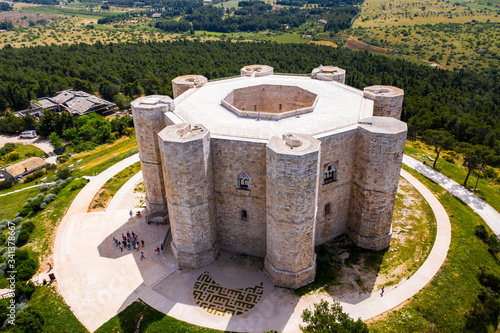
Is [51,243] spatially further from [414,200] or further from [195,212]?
[414,200]

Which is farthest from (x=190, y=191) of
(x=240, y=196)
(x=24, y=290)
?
(x=24, y=290)

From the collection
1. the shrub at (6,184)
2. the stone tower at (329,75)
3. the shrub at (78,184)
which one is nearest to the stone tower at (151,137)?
the shrub at (78,184)

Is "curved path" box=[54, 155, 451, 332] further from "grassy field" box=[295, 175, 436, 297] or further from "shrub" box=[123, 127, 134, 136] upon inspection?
"shrub" box=[123, 127, 134, 136]

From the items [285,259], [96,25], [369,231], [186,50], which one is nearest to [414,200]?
[369,231]

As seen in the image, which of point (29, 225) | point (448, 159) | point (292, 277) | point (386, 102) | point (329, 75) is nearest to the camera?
point (292, 277)

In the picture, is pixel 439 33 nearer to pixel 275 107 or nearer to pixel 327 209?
pixel 275 107
